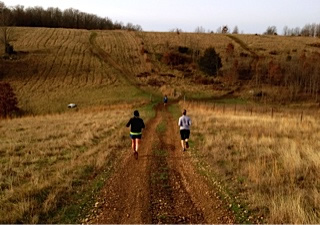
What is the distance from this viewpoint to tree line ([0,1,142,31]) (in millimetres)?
122125

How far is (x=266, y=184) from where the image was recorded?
9039mm

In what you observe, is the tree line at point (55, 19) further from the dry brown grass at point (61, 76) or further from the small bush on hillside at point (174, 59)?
the small bush on hillside at point (174, 59)

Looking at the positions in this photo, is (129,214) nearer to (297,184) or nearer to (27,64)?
(297,184)

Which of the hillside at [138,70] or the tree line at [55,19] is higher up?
the tree line at [55,19]

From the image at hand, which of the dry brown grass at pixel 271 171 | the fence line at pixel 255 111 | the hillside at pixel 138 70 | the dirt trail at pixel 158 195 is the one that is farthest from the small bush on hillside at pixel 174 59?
the dirt trail at pixel 158 195

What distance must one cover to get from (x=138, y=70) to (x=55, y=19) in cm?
8534

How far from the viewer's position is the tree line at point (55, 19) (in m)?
122

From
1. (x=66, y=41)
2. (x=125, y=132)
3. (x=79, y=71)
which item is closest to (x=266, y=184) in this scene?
(x=125, y=132)

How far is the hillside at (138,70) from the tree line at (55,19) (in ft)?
115

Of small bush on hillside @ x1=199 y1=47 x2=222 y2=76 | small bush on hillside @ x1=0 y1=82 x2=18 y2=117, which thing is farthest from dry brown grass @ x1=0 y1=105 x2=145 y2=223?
small bush on hillside @ x1=199 y1=47 x2=222 y2=76

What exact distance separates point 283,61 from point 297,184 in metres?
67.9

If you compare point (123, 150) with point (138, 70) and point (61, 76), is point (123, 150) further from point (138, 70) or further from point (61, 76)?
point (138, 70)

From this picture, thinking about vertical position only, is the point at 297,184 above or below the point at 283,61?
below

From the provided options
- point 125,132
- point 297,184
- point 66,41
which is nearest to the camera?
point 297,184
